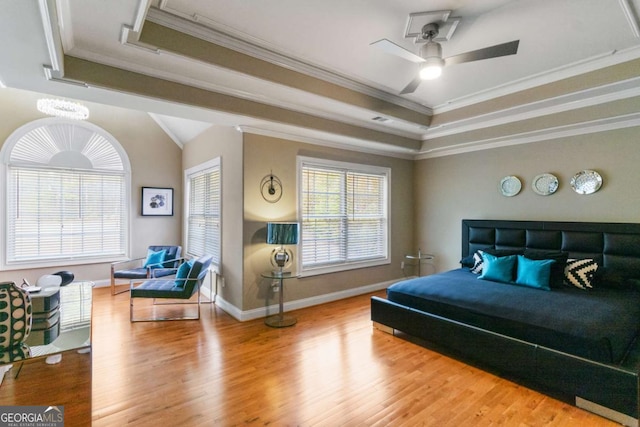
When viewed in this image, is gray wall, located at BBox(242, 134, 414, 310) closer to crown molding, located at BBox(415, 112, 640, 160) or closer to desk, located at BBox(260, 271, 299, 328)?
desk, located at BBox(260, 271, 299, 328)

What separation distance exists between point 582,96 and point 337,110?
2700 mm

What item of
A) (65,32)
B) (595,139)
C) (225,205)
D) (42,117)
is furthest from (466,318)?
(42,117)

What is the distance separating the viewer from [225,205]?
4.39 m

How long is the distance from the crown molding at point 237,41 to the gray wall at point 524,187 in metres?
2.62

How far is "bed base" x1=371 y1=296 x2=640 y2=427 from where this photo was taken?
6.77ft

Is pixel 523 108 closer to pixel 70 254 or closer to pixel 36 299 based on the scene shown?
pixel 36 299

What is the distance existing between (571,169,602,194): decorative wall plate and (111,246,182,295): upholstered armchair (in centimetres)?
614

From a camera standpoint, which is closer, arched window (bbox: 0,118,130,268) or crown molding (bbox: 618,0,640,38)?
crown molding (bbox: 618,0,640,38)

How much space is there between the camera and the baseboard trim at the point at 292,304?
158 inches

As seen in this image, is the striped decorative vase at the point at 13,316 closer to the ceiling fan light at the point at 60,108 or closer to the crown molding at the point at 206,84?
the crown molding at the point at 206,84

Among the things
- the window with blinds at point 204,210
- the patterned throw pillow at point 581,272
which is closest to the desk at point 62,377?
the window with blinds at point 204,210

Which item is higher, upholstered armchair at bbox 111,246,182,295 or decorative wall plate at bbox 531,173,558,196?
decorative wall plate at bbox 531,173,558,196

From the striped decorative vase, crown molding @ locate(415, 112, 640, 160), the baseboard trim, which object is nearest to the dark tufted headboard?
crown molding @ locate(415, 112, 640, 160)

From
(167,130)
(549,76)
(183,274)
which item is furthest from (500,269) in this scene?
(167,130)
